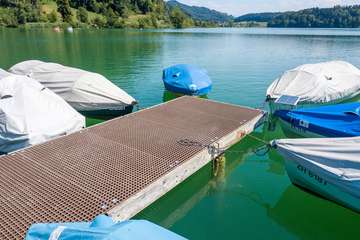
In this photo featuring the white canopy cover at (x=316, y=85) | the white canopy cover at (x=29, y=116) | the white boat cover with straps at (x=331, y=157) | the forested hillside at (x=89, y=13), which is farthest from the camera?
the forested hillside at (x=89, y=13)

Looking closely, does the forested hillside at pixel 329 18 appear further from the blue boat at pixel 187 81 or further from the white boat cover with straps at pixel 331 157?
the white boat cover with straps at pixel 331 157

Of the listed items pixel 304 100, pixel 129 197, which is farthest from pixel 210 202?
pixel 304 100

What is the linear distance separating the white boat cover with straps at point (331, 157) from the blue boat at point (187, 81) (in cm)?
798

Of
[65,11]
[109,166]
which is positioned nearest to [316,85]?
[109,166]

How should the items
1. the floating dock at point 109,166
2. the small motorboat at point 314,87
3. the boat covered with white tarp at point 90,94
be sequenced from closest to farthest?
the floating dock at point 109,166
the boat covered with white tarp at point 90,94
the small motorboat at point 314,87

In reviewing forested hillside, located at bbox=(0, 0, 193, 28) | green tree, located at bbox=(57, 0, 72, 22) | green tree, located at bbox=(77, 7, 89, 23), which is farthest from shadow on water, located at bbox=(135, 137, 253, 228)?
green tree, located at bbox=(77, 7, 89, 23)

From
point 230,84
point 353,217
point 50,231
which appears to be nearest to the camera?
point 50,231

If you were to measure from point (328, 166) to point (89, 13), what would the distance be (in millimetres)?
115259

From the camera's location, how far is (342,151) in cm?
642

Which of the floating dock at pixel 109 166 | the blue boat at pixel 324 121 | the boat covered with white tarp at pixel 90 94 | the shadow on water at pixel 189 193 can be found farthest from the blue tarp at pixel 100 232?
the boat covered with white tarp at pixel 90 94

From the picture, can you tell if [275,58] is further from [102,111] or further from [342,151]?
[342,151]

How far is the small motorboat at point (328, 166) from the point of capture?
6.13 meters

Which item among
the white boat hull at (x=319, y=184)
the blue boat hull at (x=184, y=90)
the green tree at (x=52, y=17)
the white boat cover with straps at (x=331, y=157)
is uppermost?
the green tree at (x=52, y=17)

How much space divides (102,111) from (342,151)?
9.10 meters
